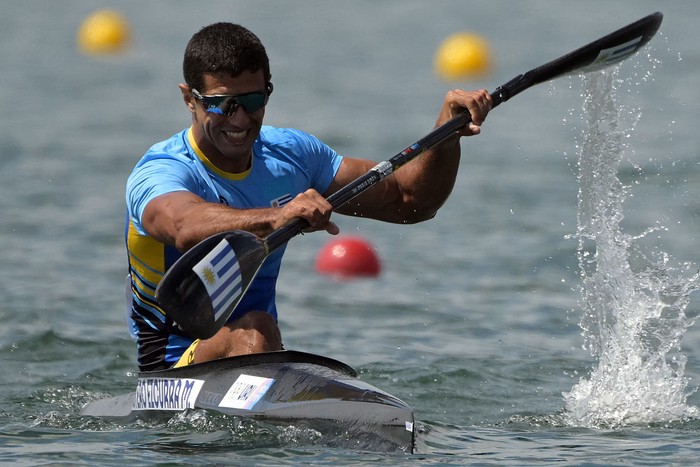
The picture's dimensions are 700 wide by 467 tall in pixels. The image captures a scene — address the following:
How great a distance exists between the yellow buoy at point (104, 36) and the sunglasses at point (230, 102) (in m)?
13.5

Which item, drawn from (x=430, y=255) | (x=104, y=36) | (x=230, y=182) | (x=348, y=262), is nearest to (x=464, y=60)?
(x=104, y=36)

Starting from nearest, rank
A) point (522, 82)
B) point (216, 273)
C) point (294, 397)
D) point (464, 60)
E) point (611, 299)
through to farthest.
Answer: point (216, 273)
point (294, 397)
point (522, 82)
point (611, 299)
point (464, 60)

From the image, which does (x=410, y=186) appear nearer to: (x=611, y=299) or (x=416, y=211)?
(x=416, y=211)

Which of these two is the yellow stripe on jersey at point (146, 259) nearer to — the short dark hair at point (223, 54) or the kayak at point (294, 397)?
the kayak at point (294, 397)

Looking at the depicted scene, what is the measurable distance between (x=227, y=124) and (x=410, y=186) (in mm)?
973

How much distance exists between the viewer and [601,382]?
5820mm

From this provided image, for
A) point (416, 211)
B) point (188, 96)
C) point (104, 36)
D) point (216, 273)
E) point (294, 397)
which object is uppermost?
point (104, 36)

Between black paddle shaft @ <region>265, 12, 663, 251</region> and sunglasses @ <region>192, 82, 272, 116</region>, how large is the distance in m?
0.48

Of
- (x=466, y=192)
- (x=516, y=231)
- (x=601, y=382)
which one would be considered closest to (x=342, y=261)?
(x=516, y=231)

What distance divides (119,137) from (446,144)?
8.98 m

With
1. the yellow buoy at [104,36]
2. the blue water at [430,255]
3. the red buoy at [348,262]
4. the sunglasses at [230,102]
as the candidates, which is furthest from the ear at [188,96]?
the yellow buoy at [104,36]

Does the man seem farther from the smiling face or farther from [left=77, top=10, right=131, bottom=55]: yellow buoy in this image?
[left=77, top=10, right=131, bottom=55]: yellow buoy

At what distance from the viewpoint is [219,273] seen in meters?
4.46

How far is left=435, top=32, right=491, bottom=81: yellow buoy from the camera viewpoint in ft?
52.0
